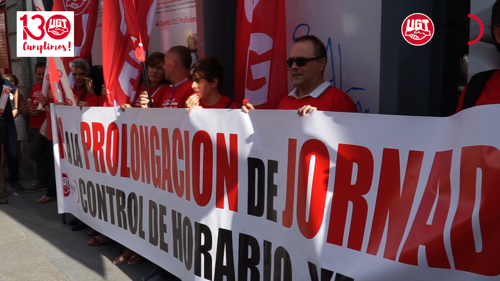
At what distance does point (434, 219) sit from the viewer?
6.23ft

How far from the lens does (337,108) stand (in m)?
2.82

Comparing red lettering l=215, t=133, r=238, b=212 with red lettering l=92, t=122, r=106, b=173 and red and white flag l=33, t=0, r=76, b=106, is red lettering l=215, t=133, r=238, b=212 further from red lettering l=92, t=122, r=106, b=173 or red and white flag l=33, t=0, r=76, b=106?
red and white flag l=33, t=0, r=76, b=106

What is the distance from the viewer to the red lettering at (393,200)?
1.98 m

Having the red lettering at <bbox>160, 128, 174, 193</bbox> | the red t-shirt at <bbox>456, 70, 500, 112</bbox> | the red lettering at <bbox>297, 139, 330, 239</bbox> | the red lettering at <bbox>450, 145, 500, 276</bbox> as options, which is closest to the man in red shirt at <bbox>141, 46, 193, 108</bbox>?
the red lettering at <bbox>160, 128, 174, 193</bbox>

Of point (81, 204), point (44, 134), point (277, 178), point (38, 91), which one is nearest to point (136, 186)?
point (81, 204)

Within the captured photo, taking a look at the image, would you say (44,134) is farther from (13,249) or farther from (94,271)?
(94,271)

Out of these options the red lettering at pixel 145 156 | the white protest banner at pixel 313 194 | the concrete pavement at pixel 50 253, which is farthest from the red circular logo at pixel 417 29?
the concrete pavement at pixel 50 253

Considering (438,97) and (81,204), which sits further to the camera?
(81,204)

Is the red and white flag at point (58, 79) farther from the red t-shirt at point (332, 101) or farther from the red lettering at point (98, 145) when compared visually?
the red t-shirt at point (332, 101)

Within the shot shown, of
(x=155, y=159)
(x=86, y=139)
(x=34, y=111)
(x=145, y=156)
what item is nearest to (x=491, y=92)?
(x=155, y=159)

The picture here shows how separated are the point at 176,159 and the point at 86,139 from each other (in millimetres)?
1678

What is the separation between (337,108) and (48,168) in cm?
565

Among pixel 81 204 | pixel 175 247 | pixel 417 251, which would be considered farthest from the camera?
pixel 81 204

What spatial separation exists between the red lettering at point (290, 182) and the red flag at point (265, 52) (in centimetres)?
124
